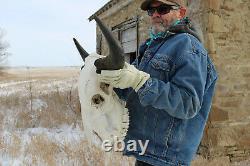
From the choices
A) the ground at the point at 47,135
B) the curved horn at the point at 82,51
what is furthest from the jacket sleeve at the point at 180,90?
the ground at the point at 47,135

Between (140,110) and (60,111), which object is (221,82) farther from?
(60,111)

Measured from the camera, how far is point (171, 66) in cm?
189

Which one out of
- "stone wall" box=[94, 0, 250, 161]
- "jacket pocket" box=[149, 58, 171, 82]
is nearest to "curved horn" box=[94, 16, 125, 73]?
"jacket pocket" box=[149, 58, 171, 82]

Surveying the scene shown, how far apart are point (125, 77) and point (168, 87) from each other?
240 millimetres

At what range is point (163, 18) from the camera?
2.10 metres

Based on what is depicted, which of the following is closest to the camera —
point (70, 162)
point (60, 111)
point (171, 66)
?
point (171, 66)

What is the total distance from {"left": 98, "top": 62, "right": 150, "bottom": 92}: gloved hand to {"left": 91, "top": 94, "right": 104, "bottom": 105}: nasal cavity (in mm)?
124

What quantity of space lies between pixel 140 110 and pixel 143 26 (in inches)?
225

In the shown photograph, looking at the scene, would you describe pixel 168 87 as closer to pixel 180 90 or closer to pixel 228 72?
pixel 180 90

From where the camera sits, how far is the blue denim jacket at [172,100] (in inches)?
68.7

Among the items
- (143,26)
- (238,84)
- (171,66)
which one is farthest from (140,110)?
(143,26)

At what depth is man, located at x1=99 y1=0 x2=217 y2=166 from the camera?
1.74 m

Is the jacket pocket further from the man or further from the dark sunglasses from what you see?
the dark sunglasses

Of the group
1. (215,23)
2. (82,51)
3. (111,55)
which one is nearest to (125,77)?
(111,55)
